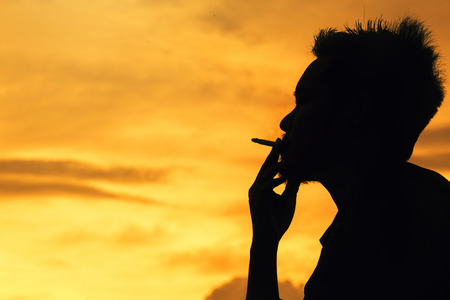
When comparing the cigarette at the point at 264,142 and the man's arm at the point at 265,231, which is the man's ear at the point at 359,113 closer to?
the man's arm at the point at 265,231

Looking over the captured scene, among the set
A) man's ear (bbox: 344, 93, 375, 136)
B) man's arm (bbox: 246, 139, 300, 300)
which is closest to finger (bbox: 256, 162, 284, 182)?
man's arm (bbox: 246, 139, 300, 300)

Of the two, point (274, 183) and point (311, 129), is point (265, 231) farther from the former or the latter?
point (311, 129)

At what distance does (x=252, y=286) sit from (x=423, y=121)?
1.66 meters

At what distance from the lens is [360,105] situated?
4566 millimetres

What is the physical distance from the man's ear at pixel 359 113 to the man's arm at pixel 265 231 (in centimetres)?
70

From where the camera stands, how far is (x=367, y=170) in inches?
172

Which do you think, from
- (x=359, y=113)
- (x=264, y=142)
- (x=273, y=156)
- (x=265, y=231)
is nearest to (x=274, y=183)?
(x=273, y=156)

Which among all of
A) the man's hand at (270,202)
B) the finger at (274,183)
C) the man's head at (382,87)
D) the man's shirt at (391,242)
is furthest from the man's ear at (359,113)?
the finger at (274,183)

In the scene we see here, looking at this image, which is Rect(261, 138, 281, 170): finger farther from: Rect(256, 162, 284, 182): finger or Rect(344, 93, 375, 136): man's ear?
Rect(344, 93, 375, 136): man's ear

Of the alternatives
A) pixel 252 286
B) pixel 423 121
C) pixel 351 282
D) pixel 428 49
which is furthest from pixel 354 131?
pixel 252 286

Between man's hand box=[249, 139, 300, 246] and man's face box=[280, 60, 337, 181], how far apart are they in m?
0.27

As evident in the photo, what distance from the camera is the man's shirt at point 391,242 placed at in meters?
3.80

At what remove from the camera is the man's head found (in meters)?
4.49

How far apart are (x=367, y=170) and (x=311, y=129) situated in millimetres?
509
